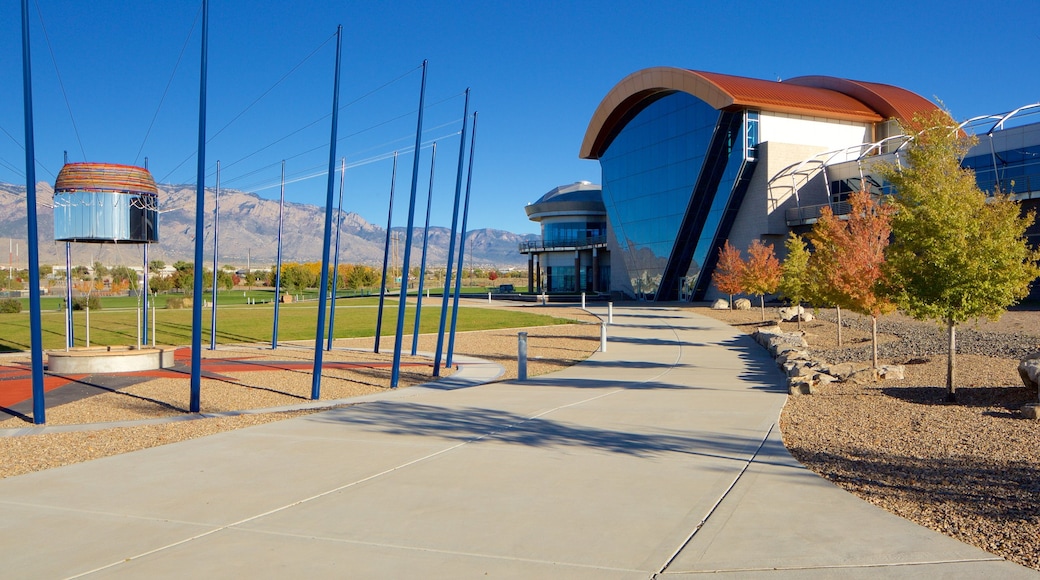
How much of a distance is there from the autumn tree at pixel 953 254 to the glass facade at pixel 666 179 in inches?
1726

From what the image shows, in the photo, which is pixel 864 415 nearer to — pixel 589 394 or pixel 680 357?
pixel 589 394

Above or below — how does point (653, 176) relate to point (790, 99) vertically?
below

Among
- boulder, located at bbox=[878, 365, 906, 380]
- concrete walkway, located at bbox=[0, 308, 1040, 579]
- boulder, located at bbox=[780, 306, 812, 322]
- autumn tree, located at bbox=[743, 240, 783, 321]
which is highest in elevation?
autumn tree, located at bbox=[743, 240, 783, 321]

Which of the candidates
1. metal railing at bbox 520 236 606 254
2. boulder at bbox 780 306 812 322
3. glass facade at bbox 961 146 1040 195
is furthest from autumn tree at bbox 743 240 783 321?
metal railing at bbox 520 236 606 254

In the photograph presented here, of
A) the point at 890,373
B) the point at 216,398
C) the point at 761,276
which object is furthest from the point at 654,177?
the point at 216,398

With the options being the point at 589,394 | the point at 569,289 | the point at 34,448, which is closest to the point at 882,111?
the point at 569,289

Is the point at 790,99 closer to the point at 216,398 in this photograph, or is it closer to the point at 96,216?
the point at 96,216

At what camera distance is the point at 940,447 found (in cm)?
952

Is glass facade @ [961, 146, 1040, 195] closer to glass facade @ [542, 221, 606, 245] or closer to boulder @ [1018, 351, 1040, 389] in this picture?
boulder @ [1018, 351, 1040, 389]

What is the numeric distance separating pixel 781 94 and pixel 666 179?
11.7 metres

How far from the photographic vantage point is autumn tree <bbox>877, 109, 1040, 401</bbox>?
44.7 ft

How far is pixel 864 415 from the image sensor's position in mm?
11922

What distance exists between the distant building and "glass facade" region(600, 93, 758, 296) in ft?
38.2

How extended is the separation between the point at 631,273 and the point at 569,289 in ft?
57.2
